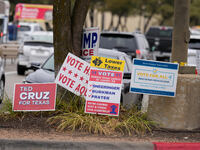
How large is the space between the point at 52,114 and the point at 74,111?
396 mm

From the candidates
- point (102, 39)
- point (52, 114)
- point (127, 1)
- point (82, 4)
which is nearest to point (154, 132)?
point (52, 114)

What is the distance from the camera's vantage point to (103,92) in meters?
8.02

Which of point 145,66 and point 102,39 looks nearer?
point 145,66

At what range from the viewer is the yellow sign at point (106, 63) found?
26.3 ft

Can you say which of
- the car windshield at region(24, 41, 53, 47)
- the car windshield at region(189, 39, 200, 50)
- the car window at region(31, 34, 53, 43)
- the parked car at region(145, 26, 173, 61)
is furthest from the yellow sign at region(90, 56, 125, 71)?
the parked car at region(145, 26, 173, 61)

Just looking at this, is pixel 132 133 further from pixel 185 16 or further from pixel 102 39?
pixel 102 39

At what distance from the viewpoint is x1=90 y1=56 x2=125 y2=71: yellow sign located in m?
8.02

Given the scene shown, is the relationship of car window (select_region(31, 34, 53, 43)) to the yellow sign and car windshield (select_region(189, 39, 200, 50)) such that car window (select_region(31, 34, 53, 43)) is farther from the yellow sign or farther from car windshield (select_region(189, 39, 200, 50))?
the yellow sign

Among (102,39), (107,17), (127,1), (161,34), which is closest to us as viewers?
(102,39)

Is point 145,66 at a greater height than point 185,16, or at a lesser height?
lesser

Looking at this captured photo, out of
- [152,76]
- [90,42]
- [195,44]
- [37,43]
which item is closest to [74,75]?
[90,42]

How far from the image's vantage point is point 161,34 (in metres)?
26.0

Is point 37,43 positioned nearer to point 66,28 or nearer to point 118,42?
point 118,42

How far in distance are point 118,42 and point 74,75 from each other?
7.72m
